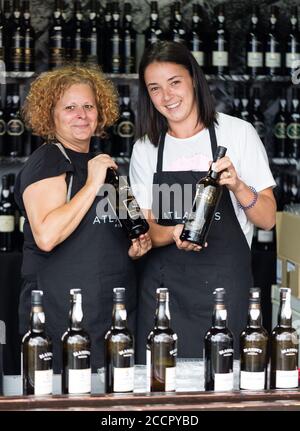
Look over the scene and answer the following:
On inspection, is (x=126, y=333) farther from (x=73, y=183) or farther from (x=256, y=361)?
(x=73, y=183)

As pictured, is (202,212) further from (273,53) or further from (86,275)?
(273,53)

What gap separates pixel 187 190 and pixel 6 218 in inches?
68.1

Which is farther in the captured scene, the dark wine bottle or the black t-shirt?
the black t-shirt

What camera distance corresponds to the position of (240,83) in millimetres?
4707

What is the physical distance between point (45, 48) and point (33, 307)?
280cm

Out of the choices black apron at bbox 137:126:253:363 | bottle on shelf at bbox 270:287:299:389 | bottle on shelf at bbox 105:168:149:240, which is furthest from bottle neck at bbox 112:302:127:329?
black apron at bbox 137:126:253:363

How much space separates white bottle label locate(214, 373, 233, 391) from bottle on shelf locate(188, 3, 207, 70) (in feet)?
8.73

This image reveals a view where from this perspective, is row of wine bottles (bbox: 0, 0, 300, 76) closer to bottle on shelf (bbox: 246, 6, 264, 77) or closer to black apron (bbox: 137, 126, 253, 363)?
bottle on shelf (bbox: 246, 6, 264, 77)

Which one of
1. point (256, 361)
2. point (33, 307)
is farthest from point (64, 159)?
point (256, 361)

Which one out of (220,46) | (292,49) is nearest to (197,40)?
(220,46)

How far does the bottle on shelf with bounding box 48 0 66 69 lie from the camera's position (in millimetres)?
4449

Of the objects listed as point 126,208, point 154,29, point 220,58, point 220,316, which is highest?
point 154,29

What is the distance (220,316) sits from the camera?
2170mm

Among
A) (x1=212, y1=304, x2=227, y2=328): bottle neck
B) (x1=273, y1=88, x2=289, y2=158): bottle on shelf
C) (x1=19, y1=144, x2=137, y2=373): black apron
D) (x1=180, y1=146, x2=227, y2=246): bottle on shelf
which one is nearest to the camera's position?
(x1=212, y1=304, x2=227, y2=328): bottle neck
